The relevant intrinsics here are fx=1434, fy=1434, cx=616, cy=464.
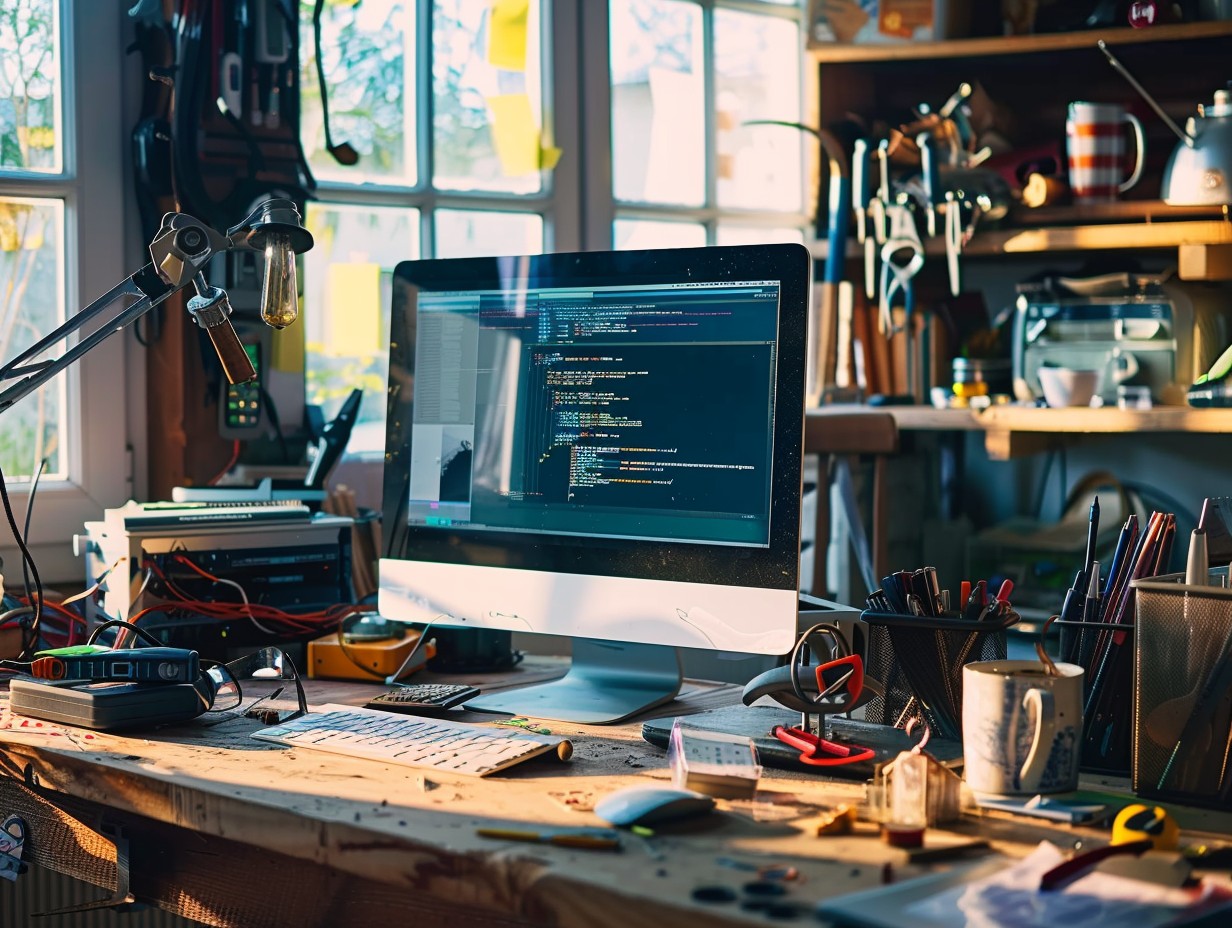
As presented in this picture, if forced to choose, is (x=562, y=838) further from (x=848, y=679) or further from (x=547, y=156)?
(x=547, y=156)

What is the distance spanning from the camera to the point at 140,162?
2131 mm

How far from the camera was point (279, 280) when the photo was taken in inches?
58.0

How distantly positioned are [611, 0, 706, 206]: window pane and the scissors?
1.36 ft

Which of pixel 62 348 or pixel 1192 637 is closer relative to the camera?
pixel 1192 637

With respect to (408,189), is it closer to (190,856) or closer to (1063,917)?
(190,856)

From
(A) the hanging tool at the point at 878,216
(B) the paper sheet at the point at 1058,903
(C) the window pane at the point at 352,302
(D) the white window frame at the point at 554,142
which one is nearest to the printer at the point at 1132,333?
(A) the hanging tool at the point at 878,216

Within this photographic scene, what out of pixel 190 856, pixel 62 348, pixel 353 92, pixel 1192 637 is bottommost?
pixel 190 856

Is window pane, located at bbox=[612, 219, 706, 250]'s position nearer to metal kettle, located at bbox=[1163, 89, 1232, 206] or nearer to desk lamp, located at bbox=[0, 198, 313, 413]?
metal kettle, located at bbox=[1163, 89, 1232, 206]

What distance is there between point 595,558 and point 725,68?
1751 mm

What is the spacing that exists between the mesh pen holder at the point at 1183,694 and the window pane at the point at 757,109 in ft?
6.41

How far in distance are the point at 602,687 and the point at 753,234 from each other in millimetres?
1638

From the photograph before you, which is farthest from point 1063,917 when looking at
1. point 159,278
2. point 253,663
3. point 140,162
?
point 140,162

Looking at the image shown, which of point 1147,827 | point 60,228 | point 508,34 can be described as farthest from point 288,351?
point 1147,827

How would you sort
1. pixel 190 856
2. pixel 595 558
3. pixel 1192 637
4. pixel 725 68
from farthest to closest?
1. pixel 725 68
2. pixel 595 558
3. pixel 190 856
4. pixel 1192 637
